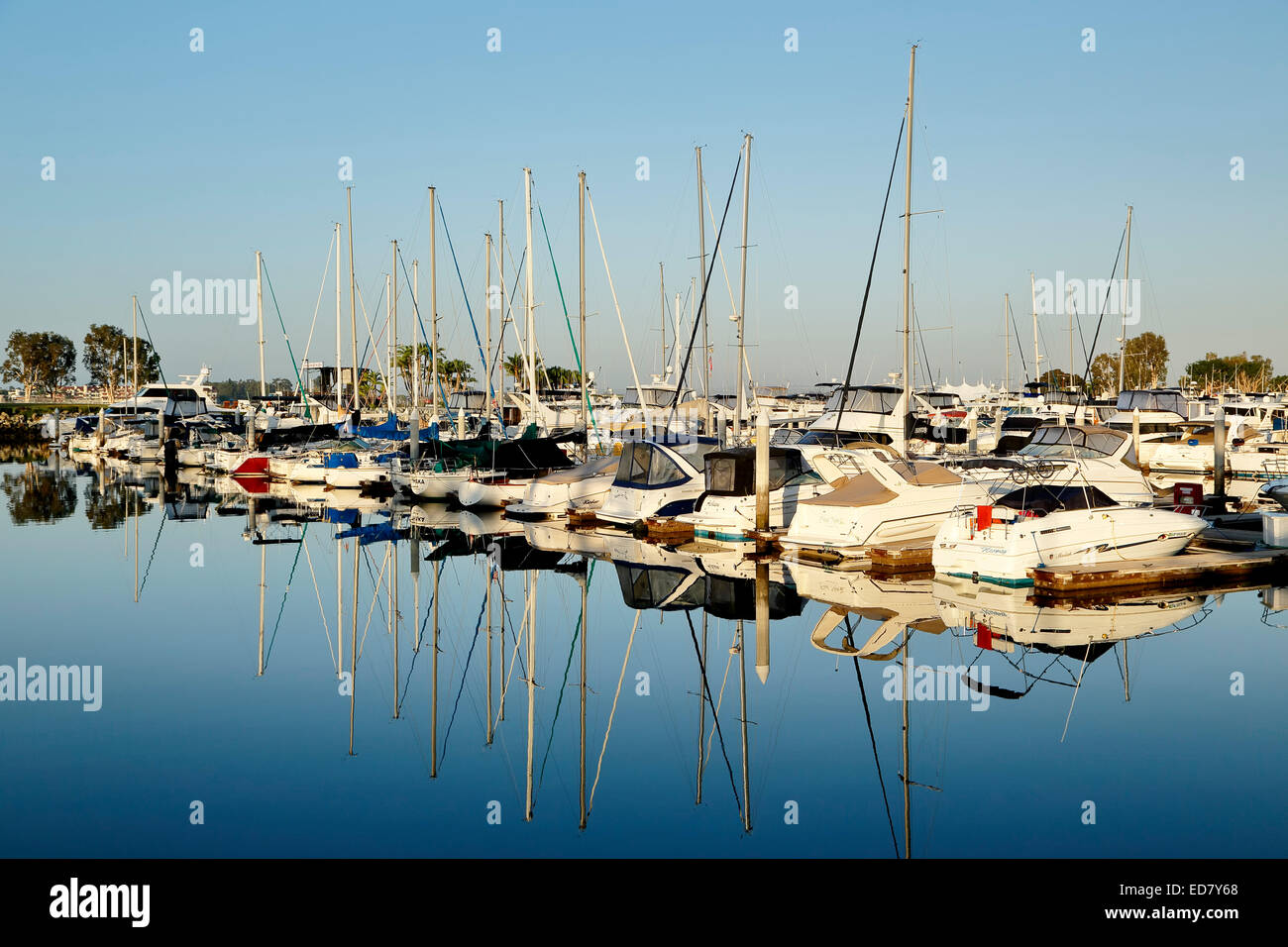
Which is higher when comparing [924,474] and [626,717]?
[924,474]

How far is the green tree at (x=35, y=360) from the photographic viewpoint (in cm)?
13138

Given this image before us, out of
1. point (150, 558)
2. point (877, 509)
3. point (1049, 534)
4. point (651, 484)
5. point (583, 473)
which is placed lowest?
point (150, 558)

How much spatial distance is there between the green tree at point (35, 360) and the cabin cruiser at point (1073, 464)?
5017 inches

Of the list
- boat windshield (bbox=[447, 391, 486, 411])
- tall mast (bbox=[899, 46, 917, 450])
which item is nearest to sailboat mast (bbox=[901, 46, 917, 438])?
tall mast (bbox=[899, 46, 917, 450])

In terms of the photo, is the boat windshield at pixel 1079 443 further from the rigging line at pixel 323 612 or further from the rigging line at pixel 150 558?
the rigging line at pixel 150 558

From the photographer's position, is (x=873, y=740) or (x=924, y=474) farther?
(x=924, y=474)

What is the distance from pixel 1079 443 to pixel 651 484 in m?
13.0

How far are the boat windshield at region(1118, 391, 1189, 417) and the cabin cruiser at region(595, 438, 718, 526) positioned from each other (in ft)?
85.3

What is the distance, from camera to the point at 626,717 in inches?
528

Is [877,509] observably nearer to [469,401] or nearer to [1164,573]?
[1164,573]

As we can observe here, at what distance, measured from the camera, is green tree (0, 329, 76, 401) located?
131 metres

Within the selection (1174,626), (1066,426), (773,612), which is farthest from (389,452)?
(1174,626)

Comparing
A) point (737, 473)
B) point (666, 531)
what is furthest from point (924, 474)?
point (666, 531)

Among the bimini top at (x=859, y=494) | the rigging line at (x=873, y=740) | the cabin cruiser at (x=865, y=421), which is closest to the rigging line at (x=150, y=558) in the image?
the bimini top at (x=859, y=494)
